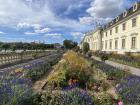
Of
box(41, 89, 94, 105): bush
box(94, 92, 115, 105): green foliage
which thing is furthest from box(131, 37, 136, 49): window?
box(41, 89, 94, 105): bush

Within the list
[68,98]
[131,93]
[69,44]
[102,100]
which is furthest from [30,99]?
[69,44]

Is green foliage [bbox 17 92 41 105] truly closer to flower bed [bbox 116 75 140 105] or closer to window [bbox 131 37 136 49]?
flower bed [bbox 116 75 140 105]

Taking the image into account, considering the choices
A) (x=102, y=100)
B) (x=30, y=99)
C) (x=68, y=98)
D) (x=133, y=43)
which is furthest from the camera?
(x=133, y=43)

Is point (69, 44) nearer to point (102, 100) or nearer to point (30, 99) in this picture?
point (102, 100)

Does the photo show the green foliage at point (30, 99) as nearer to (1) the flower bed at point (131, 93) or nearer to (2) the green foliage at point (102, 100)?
(2) the green foliage at point (102, 100)

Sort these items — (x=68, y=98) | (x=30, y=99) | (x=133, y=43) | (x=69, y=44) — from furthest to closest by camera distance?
(x=69, y=44), (x=133, y=43), (x=30, y=99), (x=68, y=98)

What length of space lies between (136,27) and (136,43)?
2.51m

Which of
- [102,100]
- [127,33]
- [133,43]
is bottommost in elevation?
[102,100]

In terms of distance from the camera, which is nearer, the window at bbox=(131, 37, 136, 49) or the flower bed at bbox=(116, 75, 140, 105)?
the flower bed at bbox=(116, 75, 140, 105)

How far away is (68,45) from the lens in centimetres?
12938

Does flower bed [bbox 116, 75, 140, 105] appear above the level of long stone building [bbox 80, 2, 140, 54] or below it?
below

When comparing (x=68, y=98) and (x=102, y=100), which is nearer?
(x=68, y=98)

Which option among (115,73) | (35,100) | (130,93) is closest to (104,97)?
(130,93)

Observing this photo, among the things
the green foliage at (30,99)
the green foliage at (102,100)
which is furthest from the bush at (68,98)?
the green foliage at (102,100)
